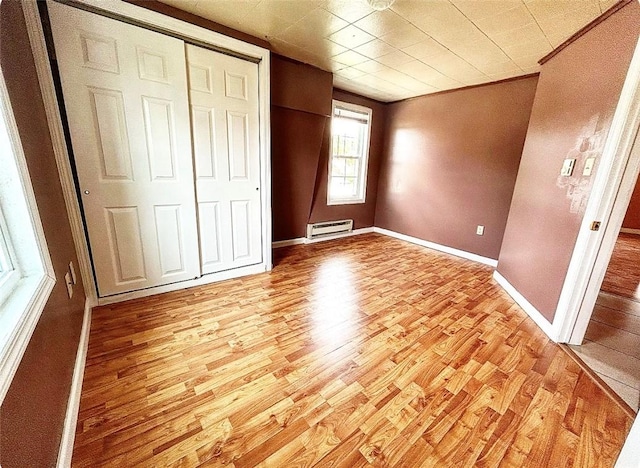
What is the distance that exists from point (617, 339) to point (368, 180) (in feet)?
11.3

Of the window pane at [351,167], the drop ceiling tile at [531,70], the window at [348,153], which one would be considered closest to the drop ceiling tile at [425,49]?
the drop ceiling tile at [531,70]

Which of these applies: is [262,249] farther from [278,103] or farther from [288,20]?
[288,20]

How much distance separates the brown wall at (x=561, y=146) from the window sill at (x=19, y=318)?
2837 millimetres

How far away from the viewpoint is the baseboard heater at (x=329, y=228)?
156 inches

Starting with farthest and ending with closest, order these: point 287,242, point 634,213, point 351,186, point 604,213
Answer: point 634,213 → point 351,186 → point 287,242 → point 604,213

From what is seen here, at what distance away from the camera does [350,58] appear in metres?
2.65

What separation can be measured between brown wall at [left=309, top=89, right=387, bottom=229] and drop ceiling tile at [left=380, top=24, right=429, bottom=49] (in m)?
1.61

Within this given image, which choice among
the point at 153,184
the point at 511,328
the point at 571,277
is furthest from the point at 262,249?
the point at 571,277

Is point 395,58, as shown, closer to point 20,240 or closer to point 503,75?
point 503,75

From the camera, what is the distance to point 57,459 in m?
0.93

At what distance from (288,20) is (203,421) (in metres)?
2.71

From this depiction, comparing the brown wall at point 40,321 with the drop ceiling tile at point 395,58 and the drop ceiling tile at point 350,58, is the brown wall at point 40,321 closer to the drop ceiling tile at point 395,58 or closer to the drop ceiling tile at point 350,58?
the drop ceiling tile at point 350,58

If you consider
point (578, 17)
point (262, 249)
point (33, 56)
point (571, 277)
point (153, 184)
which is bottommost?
point (262, 249)

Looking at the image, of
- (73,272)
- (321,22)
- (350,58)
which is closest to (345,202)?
(350,58)
